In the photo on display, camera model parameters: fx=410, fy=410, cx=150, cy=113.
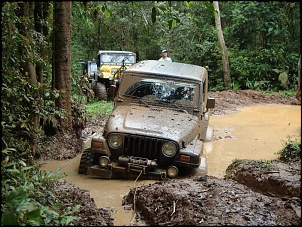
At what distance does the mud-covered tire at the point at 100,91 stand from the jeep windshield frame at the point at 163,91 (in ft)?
26.0

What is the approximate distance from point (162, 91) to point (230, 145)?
290 cm

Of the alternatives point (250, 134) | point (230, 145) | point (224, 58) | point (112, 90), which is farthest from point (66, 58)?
point (224, 58)

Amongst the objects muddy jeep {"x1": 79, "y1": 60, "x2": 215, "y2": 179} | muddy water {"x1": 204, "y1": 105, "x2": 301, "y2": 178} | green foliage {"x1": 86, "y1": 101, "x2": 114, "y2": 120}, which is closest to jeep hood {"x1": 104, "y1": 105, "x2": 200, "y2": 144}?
muddy jeep {"x1": 79, "y1": 60, "x2": 215, "y2": 179}

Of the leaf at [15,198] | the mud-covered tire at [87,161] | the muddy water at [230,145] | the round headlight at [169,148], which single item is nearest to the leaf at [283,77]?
the muddy water at [230,145]

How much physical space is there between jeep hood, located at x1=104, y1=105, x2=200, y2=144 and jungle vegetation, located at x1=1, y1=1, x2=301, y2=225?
3.08ft

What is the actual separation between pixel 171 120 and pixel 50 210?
326 centimetres

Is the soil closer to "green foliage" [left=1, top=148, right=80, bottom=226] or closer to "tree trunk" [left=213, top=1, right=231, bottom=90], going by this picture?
"green foliage" [left=1, top=148, right=80, bottom=226]

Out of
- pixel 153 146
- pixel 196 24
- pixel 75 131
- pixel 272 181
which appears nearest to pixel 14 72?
pixel 153 146

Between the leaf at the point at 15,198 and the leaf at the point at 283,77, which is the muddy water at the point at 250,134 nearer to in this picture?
the leaf at the point at 283,77

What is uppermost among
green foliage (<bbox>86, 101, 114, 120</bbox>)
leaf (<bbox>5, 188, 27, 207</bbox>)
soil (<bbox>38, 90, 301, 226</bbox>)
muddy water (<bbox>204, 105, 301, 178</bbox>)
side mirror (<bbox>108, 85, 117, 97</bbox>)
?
side mirror (<bbox>108, 85, 117, 97</bbox>)

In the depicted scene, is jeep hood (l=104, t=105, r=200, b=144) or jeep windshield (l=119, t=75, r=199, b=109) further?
jeep windshield (l=119, t=75, r=199, b=109)

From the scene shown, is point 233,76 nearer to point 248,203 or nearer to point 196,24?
point 196,24

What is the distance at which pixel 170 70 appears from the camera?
729 centimetres

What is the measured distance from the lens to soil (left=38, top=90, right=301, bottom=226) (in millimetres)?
3676
